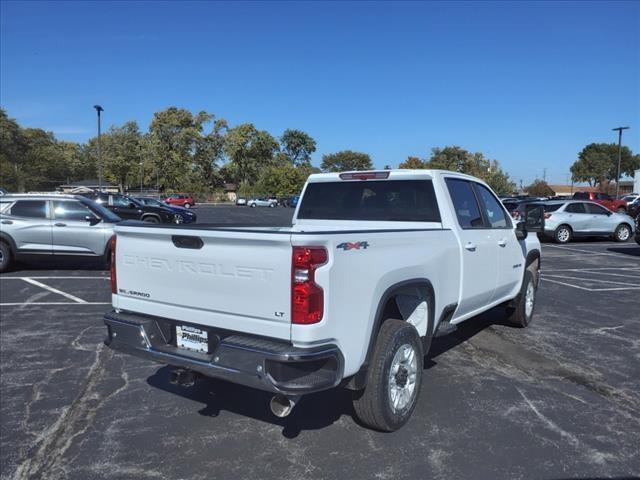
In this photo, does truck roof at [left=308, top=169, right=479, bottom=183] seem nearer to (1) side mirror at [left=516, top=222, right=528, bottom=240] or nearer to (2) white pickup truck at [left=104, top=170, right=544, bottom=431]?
(2) white pickup truck at [left=104, top=170, right=544, bottom=431]

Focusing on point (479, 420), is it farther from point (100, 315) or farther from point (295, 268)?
point (100, 315)

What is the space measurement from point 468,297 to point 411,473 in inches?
77.7

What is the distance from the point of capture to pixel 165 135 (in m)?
90.3

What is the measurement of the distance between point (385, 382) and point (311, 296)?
992 millimetres

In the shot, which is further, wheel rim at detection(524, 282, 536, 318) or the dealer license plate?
wheel rim at detection(524, 282, 536, 318)

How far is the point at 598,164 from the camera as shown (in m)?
92.8

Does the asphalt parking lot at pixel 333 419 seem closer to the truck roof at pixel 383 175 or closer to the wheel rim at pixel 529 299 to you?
the wheel rim at pixel 529 299

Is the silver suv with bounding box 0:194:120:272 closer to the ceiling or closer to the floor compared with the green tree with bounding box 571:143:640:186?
closer to the floor

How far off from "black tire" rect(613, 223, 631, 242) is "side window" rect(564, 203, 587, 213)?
4.67ft

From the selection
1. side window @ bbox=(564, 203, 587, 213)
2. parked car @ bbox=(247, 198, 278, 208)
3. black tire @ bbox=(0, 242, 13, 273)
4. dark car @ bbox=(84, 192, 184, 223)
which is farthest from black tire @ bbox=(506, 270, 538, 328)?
parked car @ bbox=(247, 198, 278, 208)

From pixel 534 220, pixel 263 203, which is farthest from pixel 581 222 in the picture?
pixel 263 203

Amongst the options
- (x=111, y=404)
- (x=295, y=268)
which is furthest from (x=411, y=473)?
(x=111, y=404)

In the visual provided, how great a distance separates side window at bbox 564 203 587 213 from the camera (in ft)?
62.5

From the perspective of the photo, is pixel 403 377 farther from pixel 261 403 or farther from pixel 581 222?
pixel 581 222
